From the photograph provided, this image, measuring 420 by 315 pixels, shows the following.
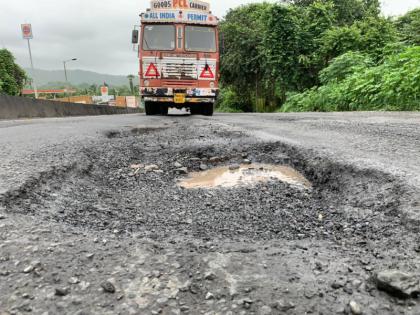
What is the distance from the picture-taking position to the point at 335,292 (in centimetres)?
102

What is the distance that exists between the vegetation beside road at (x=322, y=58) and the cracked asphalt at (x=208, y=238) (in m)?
5.68

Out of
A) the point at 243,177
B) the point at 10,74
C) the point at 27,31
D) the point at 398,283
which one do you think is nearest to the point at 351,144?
the point at 243,177

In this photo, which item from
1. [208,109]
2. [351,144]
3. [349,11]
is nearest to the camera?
[351,144]

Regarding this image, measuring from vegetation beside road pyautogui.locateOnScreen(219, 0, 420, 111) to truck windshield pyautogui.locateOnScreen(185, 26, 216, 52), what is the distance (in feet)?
12.2

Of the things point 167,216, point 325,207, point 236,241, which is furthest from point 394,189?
point 167,216

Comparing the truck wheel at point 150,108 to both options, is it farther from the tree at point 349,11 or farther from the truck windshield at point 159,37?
the tree at point 349,11

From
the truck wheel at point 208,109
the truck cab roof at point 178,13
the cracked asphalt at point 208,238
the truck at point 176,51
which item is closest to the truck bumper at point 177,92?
the truck at point 176,51

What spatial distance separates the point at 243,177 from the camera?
8.65ft

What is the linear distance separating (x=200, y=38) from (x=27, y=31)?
650 inches

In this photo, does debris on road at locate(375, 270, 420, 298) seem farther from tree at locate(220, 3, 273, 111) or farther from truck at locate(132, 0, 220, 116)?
tree at locate(220, 3, 273, 111)

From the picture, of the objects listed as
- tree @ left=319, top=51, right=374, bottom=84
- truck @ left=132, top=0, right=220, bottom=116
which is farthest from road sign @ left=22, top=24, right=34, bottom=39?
tree @ left=319, top=51, right=374, bottom=84

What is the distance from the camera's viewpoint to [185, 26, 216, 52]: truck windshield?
28.3ft

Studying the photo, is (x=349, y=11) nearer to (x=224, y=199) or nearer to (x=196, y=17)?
(x=196, y=17)

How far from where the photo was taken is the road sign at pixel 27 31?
67.5 feet
